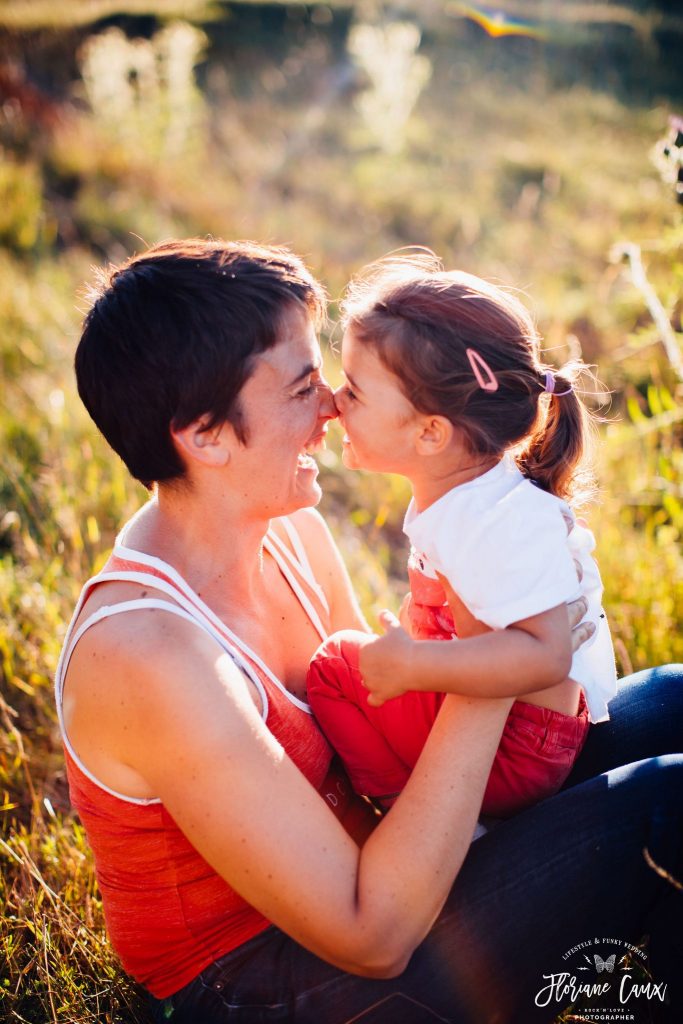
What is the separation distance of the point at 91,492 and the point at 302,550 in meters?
1.62

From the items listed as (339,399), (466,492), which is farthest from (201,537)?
(466,492)

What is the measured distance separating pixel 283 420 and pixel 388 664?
1.91 ft

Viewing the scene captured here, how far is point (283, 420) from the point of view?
70.8 inches

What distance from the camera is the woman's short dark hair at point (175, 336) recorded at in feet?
5.38

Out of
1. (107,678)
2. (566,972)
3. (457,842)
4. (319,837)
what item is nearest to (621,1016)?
(566,972)

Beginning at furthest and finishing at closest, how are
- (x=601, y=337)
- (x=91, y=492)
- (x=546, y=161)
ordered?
(x=546, y=161) → (x=601, y=337) → (x=91, y=492)

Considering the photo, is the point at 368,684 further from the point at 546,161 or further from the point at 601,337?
the point at 546,161

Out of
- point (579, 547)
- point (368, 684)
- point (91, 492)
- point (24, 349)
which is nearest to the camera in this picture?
point (368, 684)

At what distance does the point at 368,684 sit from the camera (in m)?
1.54

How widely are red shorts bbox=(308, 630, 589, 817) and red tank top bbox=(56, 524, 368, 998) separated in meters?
0.18

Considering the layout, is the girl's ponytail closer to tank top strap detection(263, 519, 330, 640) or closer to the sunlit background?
the sunlit background

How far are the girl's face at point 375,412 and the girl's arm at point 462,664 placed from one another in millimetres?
497

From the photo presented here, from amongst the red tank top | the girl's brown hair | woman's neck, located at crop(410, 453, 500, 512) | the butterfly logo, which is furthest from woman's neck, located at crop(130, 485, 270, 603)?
the butterfly logo

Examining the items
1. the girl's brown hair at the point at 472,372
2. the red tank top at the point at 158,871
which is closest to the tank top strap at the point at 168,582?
the red tank top at the point at 158,871
